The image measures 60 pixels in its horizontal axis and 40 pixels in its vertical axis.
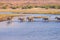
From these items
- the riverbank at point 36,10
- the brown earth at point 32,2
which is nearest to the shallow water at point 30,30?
the riverbank at point 36,10

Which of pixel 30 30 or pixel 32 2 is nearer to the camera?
pixel 30 30

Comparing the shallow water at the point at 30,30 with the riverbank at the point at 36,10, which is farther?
the riverbank at the point at 36,10

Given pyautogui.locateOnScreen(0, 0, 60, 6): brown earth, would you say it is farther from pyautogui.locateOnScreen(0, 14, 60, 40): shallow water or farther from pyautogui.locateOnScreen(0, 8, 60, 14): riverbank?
pyautogui.locateOnScreen(0, 14, 60, 40): shallow water

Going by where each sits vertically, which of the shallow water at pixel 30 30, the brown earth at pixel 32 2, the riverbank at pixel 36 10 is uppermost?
the brown earth at pixel 32 2

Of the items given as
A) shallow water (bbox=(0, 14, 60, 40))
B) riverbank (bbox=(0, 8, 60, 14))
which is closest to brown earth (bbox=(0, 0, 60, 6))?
riverbank (bbox=(0, 8, 60, 14))

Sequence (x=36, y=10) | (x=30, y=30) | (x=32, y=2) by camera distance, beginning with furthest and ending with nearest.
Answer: (x=32, y=2) → (x=36, y=10) → (x=30, y=30)

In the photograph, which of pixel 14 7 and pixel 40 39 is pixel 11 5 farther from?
pixel 40 39

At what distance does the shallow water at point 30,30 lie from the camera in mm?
9859

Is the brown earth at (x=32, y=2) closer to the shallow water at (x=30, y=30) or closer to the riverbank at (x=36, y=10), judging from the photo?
the riverbank at (x=36, y=10)

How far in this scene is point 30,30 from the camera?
36.6 ft

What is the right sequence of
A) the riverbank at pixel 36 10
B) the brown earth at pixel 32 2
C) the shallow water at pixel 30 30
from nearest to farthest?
the shallow water at pixel 30 30 → the riverbank at pixel 36 10 → the brown earth at pixel 32 2

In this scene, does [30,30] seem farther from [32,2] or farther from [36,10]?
[32,2]

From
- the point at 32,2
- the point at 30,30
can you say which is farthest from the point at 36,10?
the point at 30,30

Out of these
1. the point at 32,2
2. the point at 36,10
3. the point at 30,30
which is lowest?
the point at 30,30
